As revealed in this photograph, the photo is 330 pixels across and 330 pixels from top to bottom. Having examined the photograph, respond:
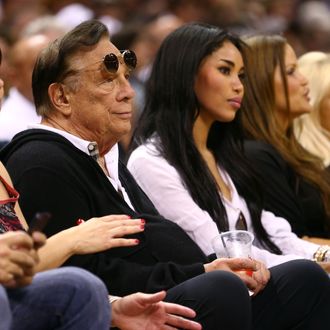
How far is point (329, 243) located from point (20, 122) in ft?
6.55

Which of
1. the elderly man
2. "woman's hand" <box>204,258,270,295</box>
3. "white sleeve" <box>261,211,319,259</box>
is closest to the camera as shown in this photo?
the elderly man

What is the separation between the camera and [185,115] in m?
4.09

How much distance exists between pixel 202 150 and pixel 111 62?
0.91 m

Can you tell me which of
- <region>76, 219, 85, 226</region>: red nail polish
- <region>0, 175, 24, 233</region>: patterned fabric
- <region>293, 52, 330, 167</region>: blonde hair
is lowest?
<region>293, 52, 330, 167</region>: blonde hair

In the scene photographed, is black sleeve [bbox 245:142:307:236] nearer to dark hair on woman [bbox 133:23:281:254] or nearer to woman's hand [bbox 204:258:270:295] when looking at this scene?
dark hair on woman [bbox 133:23:281:254]

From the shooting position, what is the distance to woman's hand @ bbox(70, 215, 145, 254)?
113 inches

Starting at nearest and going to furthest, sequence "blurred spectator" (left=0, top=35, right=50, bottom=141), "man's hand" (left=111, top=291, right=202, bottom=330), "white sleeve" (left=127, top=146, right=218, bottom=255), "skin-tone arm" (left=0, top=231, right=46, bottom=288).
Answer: "skin-tone arm" (left=0, top=231, right=46, bottom=288) < "man's hand" (left=111, top=291, right=202, bottom=330) < "white sleeve" (left=127, top=146, right=218, bottom=255) < "blurred spectator" (left=0, top=35, right=50, bottom=141)

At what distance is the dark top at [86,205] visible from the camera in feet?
10.4

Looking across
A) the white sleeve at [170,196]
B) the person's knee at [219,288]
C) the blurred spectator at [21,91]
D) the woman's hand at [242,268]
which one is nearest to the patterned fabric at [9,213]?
the person's knee at [219,288]

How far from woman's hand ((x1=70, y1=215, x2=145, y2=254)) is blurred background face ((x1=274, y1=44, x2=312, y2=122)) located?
2.20 meters

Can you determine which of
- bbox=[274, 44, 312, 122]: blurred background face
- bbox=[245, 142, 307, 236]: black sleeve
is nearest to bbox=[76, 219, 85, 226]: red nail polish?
bbox=[245, 142, 307, 236]: black sleeve

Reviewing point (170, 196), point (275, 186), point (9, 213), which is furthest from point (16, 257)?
point (275, 186)

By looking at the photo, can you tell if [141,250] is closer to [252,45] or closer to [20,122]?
[252,45]

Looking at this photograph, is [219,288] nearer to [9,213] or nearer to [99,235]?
[99,235]
